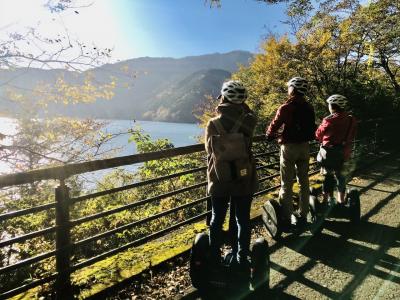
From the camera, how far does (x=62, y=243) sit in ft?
11.9

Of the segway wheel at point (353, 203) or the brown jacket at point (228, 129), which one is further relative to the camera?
the segway wheel at point (353, 203)

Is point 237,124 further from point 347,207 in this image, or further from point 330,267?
point 347,207

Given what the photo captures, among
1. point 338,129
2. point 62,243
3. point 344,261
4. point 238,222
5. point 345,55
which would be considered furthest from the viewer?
point 345,55

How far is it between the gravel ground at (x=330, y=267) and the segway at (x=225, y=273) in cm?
27

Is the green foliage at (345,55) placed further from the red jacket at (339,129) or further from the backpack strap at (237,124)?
the backpack strap at (237,124)

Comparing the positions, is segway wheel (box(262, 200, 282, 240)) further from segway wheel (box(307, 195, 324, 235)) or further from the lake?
the lake

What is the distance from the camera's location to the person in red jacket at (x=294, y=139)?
4828 millimetres

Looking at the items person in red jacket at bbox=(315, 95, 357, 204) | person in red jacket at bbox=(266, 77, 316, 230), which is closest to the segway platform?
person in red jacket at bbox=(266, 77, 316, 230)

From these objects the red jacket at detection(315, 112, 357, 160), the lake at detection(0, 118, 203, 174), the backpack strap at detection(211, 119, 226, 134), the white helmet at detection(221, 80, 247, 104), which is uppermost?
the white helmet at detection(221, 80, 247, 104)

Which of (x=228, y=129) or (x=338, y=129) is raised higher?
(x=228, y=129)

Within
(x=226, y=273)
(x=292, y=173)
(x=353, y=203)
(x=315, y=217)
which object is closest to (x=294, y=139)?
(x=292, y=173)

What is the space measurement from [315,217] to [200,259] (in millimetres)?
2477

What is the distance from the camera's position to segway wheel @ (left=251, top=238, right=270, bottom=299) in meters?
3.65

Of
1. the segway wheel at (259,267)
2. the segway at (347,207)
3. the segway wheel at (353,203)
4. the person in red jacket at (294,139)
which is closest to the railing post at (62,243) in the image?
the segway wheel at (259,267)
